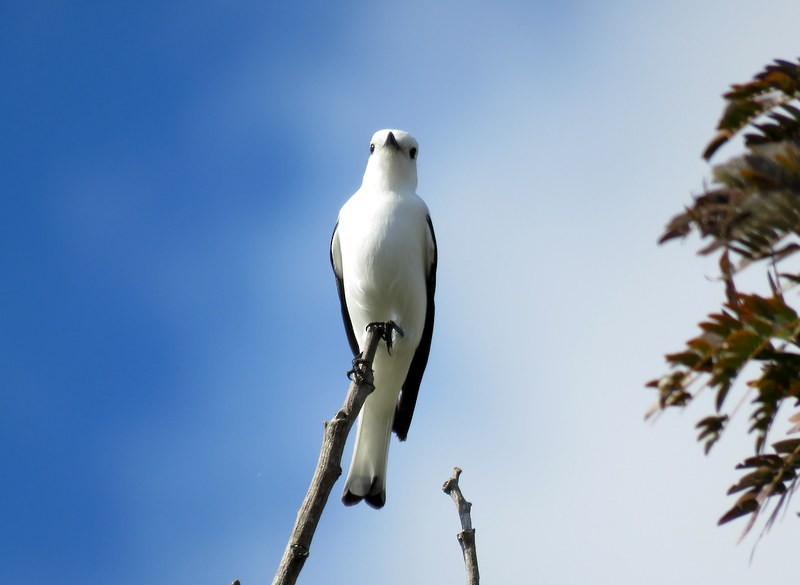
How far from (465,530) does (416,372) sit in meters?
3.99

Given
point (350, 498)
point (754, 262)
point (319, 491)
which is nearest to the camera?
point (754, 262)

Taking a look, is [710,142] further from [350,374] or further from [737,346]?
[350,374]

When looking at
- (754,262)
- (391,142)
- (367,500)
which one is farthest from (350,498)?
(754,262)

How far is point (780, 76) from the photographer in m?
2.16

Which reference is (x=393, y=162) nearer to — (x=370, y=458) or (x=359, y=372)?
(x=370, y=458)

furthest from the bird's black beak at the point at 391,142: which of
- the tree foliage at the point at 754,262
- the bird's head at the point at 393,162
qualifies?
the tree foliage at the point at 754,262

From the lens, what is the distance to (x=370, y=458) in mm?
7227

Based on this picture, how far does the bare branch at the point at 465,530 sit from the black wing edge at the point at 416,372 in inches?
140

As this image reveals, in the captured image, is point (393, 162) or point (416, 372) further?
point (416, 372)

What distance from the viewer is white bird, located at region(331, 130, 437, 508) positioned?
7.14 meters

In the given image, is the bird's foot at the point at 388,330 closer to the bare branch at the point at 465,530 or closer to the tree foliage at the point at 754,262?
the bare branch at the point at 465,530

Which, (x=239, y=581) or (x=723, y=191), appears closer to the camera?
(x=723, y=191)

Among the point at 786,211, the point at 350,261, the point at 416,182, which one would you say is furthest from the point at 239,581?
the point at 416,182

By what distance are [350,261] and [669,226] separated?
5393 millimetres
